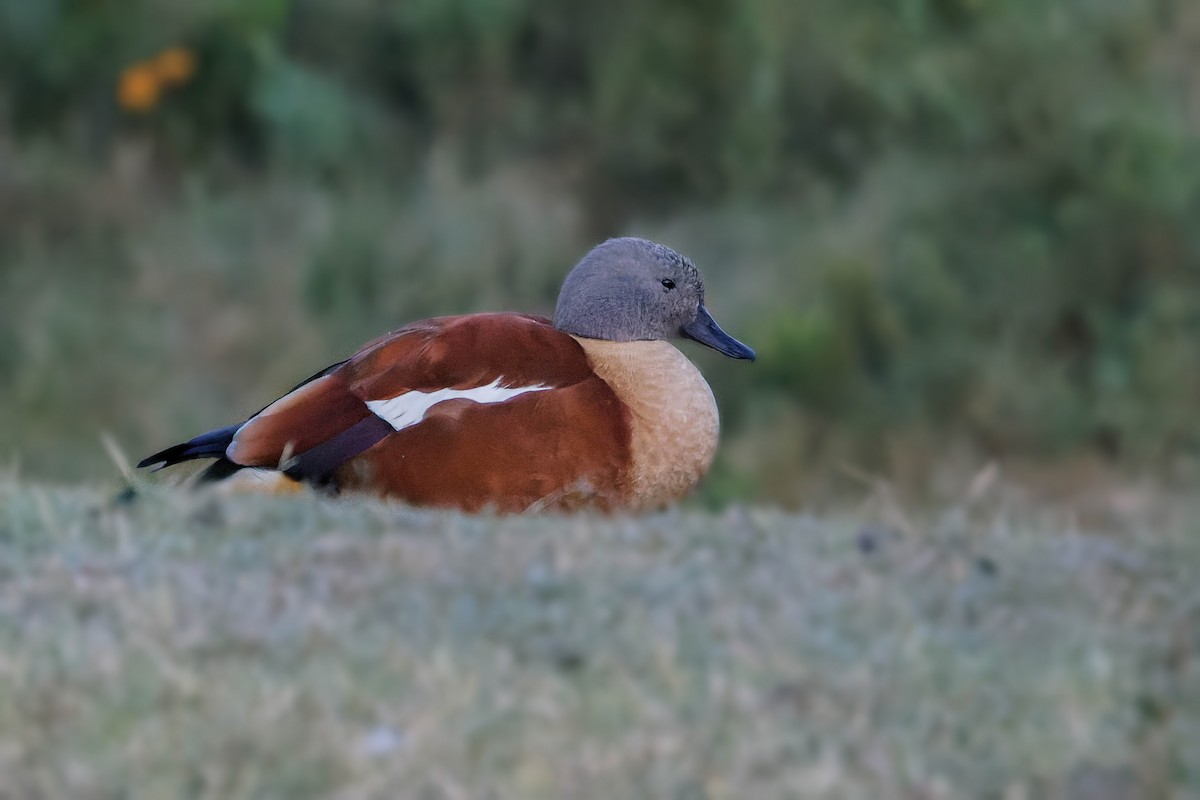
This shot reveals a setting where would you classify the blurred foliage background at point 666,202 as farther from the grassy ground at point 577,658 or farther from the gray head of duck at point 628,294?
the grassy ground at point 577,658

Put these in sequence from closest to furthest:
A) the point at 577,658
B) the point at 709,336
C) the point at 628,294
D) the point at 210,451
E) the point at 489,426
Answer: the point at 577,658, the point at 489,426, the point at 210,451, the point at 628,294, the point at 709,336

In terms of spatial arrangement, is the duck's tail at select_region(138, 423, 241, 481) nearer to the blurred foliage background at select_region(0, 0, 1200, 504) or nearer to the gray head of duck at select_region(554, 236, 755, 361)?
the gray head of duck at select_region(554, 236, 755, 361)

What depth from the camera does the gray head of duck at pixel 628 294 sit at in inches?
184

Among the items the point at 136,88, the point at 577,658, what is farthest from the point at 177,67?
the point at 577,658

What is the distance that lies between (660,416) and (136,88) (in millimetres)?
10425

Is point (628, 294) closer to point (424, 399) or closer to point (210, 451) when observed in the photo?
point (424, 399)

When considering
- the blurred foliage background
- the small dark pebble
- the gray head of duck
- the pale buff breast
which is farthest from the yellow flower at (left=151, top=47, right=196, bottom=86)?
the small dark pebble

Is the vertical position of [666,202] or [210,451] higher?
[210,451]

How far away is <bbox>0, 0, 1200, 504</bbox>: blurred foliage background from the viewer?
427 inches

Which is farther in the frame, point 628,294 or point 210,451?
point 628,294

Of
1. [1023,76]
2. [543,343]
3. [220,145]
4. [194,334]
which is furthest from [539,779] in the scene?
[220,145]

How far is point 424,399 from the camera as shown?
434 centimetres

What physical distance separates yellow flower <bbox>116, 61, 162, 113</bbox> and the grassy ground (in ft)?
35.1

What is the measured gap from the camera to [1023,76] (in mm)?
12750
